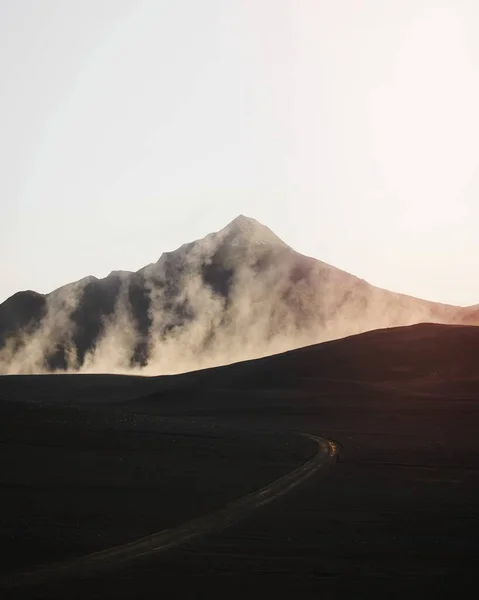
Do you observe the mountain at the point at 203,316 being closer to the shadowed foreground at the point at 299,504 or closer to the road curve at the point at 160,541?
the shadowed foreground at the point at 299,504

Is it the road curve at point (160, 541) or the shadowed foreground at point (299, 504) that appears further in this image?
the road curve at point (160, 541)

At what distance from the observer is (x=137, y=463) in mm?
22141

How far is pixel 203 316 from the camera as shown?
184m

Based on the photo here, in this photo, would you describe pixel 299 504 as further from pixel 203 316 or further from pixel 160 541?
pixel 203 316

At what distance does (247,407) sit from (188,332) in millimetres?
123617

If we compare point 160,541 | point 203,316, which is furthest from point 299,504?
point 203,316

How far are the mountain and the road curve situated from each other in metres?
147

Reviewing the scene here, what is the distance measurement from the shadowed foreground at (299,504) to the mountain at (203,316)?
394ft

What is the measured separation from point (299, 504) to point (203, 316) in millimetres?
169231

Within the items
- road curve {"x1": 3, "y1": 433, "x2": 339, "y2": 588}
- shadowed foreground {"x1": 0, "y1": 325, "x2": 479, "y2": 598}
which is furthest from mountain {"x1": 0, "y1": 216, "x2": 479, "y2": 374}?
road curve {"x1": 3, "y1": 433, "x2": 339, "y2": 588}

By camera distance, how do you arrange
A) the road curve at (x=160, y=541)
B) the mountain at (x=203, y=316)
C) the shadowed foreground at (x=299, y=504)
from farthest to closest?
the mountain at (x=203, y=316), the road curve at (x=160, y=541), the shadowed foreground at (x=299, y=504)

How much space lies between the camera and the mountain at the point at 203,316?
6781 inches

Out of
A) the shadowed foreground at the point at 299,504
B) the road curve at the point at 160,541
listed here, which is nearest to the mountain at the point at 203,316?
the shadowed foreground at the point at 299,504

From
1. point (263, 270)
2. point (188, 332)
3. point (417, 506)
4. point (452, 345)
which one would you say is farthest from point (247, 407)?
point (263, 270)
